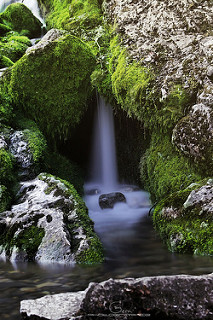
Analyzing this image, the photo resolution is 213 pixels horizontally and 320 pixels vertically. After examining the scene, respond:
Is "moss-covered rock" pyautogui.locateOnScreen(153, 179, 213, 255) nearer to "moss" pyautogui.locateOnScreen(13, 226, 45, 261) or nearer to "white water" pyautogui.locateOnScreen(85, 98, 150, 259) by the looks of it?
"white water" pyautogui.locateOnScreen(85, 98, 150, 259)

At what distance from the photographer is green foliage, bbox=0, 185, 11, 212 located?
512 cm

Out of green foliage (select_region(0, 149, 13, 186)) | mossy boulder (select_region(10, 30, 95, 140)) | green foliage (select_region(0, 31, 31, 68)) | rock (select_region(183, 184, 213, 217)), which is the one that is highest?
green foliage (select_region(0, 31, 31, 68))

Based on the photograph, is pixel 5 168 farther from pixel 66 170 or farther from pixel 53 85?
pixel 53 85

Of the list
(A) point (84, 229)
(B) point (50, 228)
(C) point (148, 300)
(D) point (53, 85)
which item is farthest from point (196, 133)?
(C) point (148, 300)

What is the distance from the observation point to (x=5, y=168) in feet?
18.5

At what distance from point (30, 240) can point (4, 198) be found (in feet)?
3.23

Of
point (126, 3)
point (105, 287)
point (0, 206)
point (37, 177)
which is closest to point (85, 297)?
point (105, 287)

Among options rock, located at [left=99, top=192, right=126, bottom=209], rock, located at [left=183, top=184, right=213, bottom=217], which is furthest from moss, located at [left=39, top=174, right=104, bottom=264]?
rock, located at [left=99, top=192, right=126, bottom=209]

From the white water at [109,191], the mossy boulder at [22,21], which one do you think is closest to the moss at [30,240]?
the white water at [109,191]

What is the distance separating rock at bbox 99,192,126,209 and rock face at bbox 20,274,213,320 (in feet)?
15.7

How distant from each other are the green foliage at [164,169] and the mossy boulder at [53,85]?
1.99 metres

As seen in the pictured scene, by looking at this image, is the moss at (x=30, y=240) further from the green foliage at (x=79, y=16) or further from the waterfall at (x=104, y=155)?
the green foliage at (x=79, y=16)

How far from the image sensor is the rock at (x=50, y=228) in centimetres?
423

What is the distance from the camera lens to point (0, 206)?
201 inches
